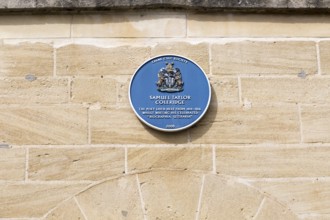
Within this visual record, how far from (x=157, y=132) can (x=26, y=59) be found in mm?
990

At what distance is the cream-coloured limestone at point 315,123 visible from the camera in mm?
4031

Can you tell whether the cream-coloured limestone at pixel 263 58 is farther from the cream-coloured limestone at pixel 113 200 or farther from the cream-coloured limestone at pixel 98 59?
the cream-coloured limestone at pixel 113 200

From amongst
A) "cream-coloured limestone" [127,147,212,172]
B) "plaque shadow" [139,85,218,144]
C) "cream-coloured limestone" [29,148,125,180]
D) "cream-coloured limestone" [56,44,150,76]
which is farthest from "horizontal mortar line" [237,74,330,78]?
"cream-coloured limestone" [29,148,125,180]

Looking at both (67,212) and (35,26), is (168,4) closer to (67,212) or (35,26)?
(35,26)

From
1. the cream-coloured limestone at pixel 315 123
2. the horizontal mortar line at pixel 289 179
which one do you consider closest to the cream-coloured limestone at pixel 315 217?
the horizontal mortar line at pixel 289 179

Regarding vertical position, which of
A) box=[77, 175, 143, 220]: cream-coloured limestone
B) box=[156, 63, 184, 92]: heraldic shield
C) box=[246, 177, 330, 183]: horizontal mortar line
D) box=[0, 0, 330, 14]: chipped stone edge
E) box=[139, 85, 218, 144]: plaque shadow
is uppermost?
box=[0, 0, 330, 14]: chipped stone edge

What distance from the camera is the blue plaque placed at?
3957mm

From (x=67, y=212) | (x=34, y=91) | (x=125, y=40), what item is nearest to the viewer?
(x=67, y=212)

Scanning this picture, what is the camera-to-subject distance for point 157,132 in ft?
13.0

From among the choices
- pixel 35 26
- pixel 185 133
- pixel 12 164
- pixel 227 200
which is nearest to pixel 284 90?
pixel 185 133

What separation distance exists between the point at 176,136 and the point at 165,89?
0.31 metres

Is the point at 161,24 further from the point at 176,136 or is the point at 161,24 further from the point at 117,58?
the point at 176,136

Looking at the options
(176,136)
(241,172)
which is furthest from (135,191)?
(241,172)

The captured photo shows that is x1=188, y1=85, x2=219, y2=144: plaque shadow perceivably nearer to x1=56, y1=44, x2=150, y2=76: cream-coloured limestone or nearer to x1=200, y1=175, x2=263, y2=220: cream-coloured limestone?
x1=200, y1=175, x2=263, y2=220: cream-coloured limestone
